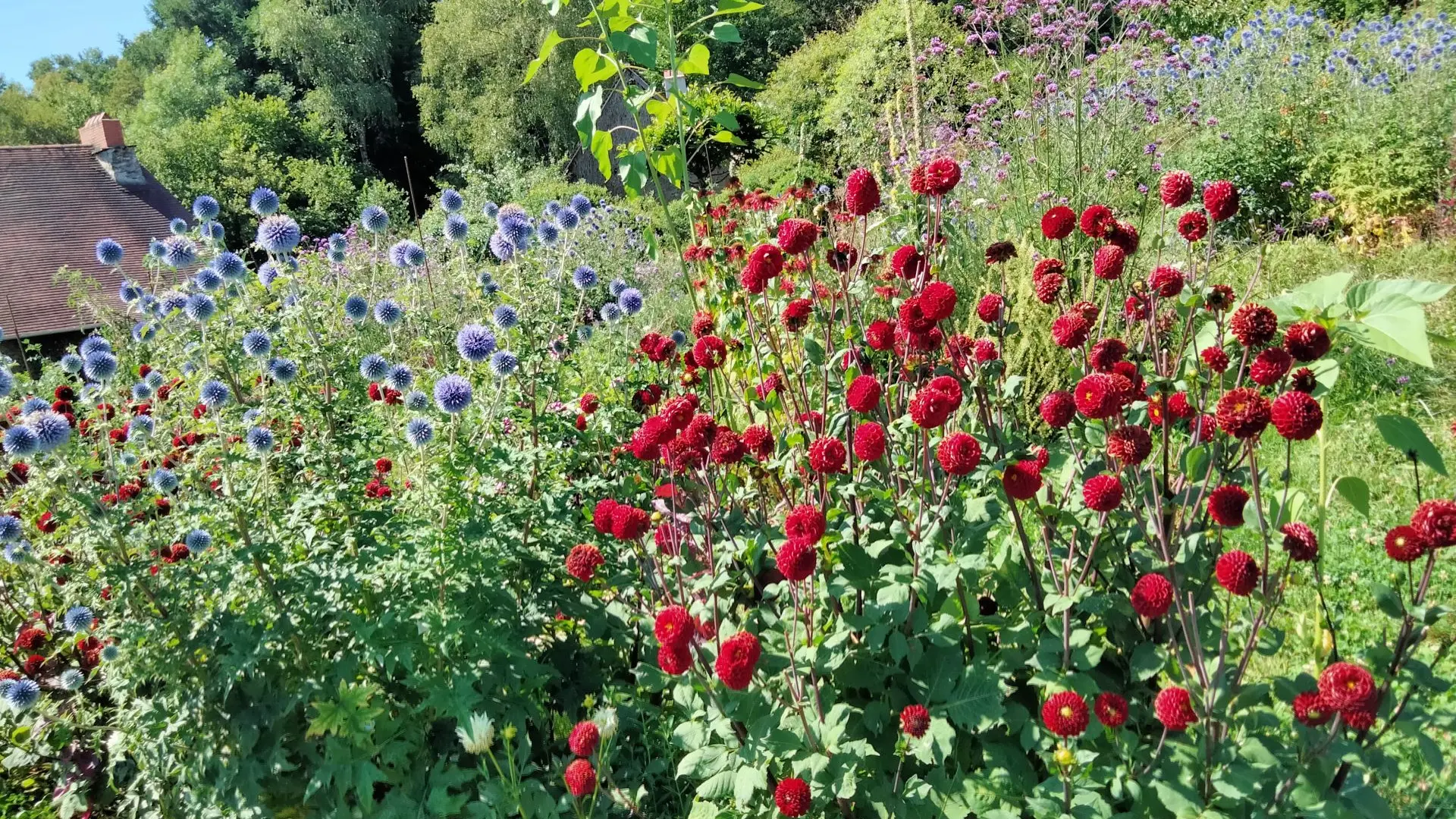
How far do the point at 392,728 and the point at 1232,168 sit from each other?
7914mm

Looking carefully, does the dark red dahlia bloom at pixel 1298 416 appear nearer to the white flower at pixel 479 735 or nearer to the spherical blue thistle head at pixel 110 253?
the white flower at pixel 479 735

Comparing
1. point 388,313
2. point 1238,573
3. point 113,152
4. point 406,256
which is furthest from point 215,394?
point 113,152

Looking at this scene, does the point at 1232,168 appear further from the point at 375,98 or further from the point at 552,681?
the point at 375,98

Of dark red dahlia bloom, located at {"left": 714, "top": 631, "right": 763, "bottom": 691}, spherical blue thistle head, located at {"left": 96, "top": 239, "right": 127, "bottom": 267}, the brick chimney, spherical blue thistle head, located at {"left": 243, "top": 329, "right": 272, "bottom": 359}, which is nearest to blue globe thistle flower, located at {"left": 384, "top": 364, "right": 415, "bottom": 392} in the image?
spherical blue thistle head, located at {"left": 243, "top": 329, "right": 272, "bottom": 359}

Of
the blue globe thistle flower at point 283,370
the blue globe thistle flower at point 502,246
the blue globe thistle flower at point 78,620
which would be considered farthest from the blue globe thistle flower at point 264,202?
the blue globe thistle flower at point 78,620

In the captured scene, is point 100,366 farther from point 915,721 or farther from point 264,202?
point 915,721

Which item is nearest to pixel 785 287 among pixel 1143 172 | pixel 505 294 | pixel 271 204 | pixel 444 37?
pixel 505 294

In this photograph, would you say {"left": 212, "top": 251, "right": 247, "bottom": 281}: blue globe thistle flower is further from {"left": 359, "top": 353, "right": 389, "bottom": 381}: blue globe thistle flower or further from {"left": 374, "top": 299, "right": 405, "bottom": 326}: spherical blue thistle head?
{"left": 359, "top": 353, "right": 389, "bottom": 381}: blue globe thistle flower

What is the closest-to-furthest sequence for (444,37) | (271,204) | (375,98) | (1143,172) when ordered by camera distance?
1. (271,204)
2. (1143,172)
3. (444,37)
4. (375,98)

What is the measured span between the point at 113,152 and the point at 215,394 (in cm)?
2266

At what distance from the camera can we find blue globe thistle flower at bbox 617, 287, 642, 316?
3.47m

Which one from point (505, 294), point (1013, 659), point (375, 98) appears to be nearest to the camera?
point (1013, 659)

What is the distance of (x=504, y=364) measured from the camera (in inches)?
104

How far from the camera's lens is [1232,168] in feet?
23.7
